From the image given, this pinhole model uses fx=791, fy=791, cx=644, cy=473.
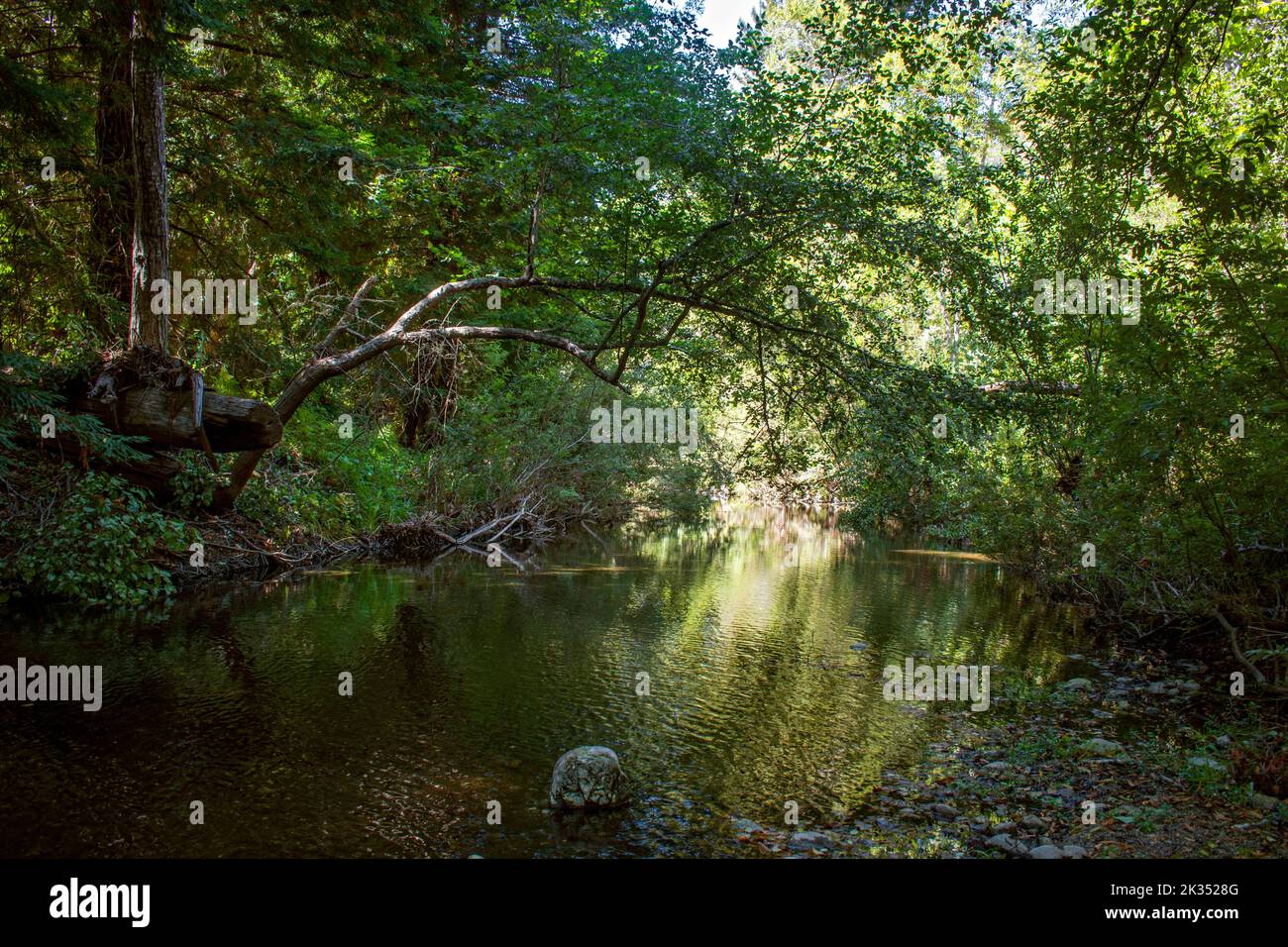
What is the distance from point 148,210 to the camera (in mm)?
10219

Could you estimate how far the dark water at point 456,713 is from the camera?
201 inches

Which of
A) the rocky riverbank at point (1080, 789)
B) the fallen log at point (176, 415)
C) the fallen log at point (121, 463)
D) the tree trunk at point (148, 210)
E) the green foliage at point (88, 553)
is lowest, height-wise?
the rocky riverbank at point (1080, 789)

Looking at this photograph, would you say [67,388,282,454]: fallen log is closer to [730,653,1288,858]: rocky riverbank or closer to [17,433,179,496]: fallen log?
[17,433,179,496]: fallen log

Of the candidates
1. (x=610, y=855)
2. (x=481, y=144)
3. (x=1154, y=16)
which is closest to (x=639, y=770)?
(x=610, y=855)

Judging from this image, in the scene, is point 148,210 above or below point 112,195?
below

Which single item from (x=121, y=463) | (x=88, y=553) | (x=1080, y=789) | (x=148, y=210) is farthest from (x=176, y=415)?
(x=1080, y=789)

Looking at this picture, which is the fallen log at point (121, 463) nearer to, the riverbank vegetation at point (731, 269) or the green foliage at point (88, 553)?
the riverbank vegetation at point (731, 269)

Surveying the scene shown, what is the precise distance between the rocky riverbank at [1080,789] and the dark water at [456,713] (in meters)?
0.33

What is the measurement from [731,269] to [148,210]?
7608mm

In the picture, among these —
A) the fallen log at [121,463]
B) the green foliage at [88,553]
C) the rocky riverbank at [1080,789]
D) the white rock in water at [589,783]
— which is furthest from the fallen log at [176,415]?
the rocky riverbank at [1080,789]

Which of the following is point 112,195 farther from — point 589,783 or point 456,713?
point 589,783

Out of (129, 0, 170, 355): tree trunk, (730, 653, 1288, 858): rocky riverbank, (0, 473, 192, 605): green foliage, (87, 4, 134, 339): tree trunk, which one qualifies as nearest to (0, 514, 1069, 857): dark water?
(730, 653, 1288, 858): rocky riverbank

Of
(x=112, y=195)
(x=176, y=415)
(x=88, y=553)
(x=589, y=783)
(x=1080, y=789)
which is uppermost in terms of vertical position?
(x=112, y=195)

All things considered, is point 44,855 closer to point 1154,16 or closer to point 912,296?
point 912,296
